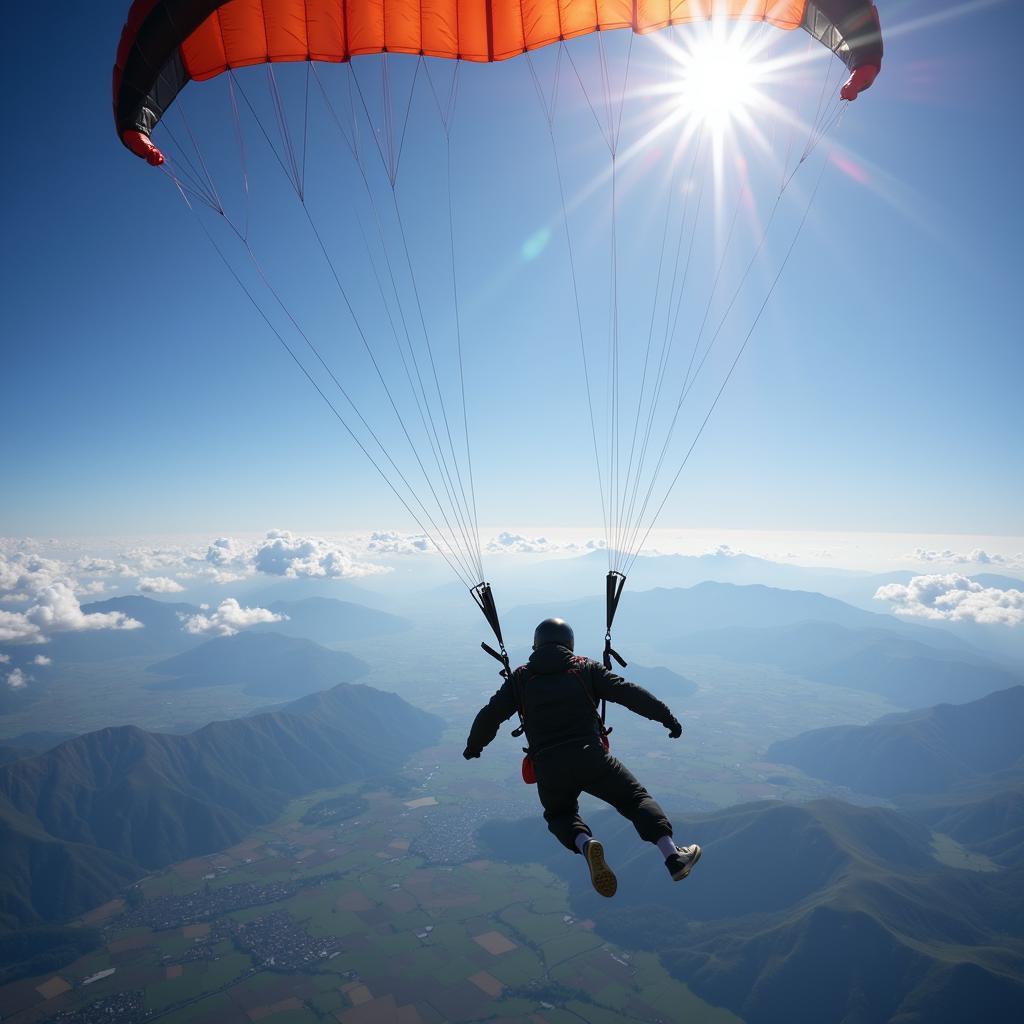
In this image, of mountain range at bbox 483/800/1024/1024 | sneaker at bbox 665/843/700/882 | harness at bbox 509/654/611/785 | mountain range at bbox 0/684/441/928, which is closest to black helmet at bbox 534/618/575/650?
harness at bbox 509/654/611/785

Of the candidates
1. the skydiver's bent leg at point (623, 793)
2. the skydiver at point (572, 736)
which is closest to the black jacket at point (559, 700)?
the skydiver at point (572, 736)

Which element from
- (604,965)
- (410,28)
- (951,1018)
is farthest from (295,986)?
(410,28)

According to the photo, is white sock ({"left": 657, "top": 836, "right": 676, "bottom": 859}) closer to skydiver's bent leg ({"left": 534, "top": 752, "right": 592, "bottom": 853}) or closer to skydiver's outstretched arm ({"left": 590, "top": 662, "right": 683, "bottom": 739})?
skydiver's bent leg ({"left": 534, "top": 752, "right": 592, "bottom": 853})

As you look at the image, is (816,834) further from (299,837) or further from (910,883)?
(299,837)

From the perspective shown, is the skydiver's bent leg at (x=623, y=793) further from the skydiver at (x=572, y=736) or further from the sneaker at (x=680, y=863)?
the sneaker at (x=680, y=863)

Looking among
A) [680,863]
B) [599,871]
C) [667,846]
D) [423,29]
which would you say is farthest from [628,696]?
[423,29]

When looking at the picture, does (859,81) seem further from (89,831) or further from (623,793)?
(89,831)
